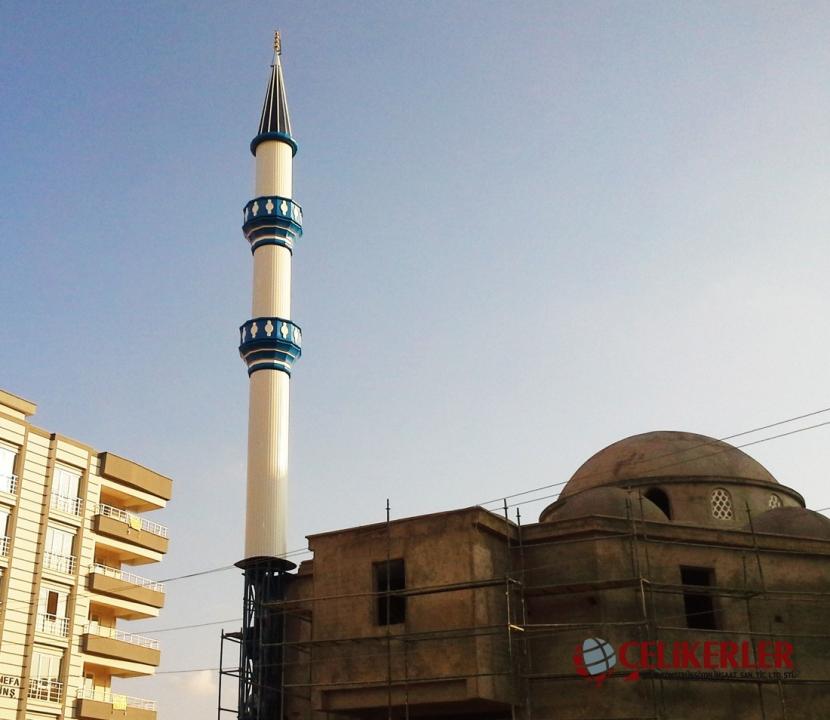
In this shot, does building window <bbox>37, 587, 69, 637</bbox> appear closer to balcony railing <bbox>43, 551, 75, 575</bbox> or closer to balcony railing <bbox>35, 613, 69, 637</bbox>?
balcony railing <bbox>35, 613, 69, 637</bbox>

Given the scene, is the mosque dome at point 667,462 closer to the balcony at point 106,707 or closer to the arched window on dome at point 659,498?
the arched window on dome at point 659,498

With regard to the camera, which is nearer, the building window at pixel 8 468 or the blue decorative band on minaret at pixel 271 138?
the building window at pixel 8 468

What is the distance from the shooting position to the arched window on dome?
3052 cm

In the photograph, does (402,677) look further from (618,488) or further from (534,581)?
(618,488)

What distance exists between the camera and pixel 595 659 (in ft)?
81.7

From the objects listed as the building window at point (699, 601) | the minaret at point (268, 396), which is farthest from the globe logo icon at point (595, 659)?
the minaret at point (268, 396)

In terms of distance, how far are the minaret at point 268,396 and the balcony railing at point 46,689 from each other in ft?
29.9

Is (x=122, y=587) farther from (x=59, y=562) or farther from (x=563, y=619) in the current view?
(x=563, y=619)

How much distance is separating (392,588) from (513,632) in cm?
355

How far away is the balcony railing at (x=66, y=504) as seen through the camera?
124 ft

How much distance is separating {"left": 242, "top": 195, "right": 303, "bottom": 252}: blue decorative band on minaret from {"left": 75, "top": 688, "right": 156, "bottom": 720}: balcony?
58.3 ft

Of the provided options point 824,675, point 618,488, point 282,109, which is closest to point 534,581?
point 618,488

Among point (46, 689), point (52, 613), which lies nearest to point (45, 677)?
point (46, 689)

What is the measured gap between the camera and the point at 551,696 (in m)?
25.0
